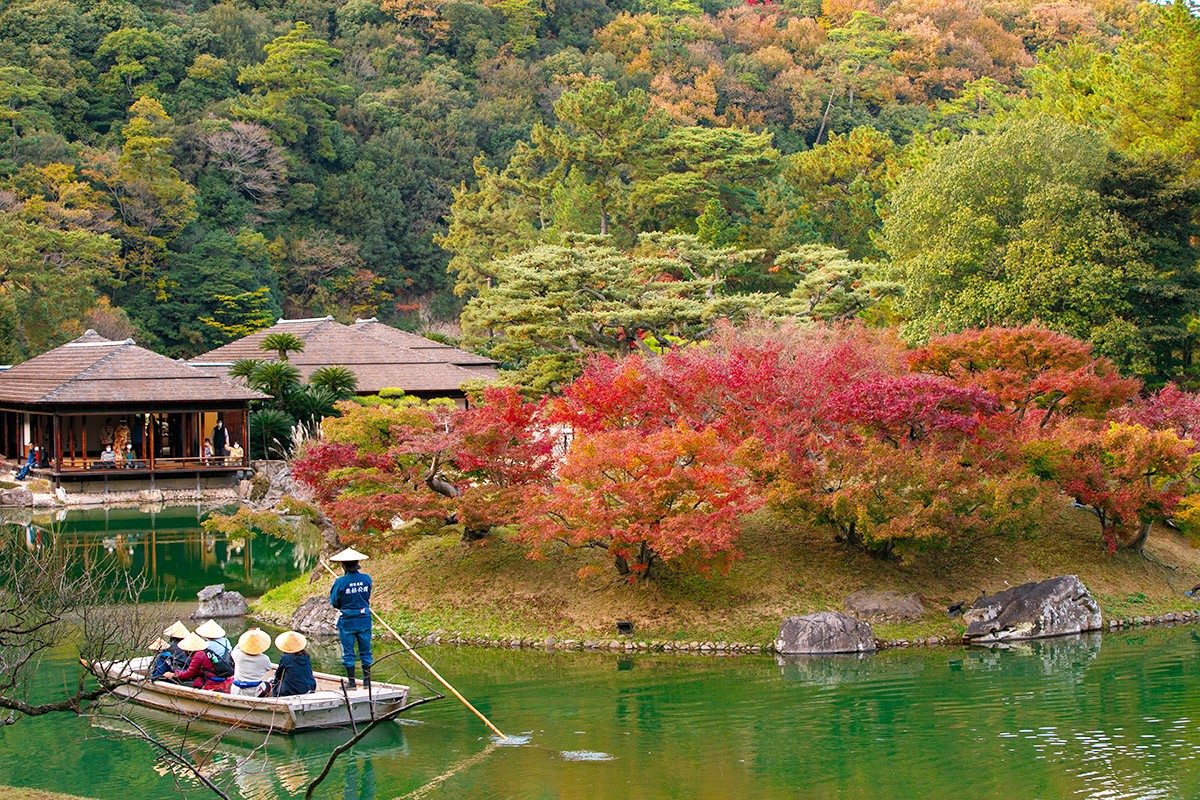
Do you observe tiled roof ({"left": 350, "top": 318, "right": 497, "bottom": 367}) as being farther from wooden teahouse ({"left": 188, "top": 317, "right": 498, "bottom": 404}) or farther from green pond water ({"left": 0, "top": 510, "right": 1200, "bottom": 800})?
green pond water ({"left": 0, "top": 510, "right": 1200, "bottom": 800})

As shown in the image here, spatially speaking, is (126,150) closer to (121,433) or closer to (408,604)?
(121,433)

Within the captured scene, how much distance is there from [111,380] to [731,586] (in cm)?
1713

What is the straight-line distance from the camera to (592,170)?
44781mm

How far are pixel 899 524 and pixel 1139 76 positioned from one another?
16096mm

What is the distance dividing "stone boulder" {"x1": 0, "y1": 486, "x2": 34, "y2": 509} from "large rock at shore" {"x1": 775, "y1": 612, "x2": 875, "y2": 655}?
1800 cm

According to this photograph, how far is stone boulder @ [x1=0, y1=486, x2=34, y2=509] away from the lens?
1015 inches

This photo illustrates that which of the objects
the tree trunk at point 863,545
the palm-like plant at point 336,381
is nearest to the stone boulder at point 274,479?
the palm-like plant at point 336,381

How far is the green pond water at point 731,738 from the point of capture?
30.8 ft

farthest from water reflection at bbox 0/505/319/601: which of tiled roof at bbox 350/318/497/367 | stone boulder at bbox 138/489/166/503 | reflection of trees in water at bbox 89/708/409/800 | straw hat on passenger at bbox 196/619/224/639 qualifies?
tiled roof at bbox 350/318/497/367

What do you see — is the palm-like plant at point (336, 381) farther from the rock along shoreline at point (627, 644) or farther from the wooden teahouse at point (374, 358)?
the rock along shoreline at point (627, 644)

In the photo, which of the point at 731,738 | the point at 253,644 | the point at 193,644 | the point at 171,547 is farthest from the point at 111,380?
the point at 731,738

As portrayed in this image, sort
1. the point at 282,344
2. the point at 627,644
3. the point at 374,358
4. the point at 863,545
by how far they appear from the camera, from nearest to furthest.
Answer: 1. the point at 627,644
2. the point at 863,545
3. the point at 282,344
4. the point at 374,358

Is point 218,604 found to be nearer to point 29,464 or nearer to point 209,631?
point 209,631

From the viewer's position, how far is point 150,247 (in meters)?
43.7
